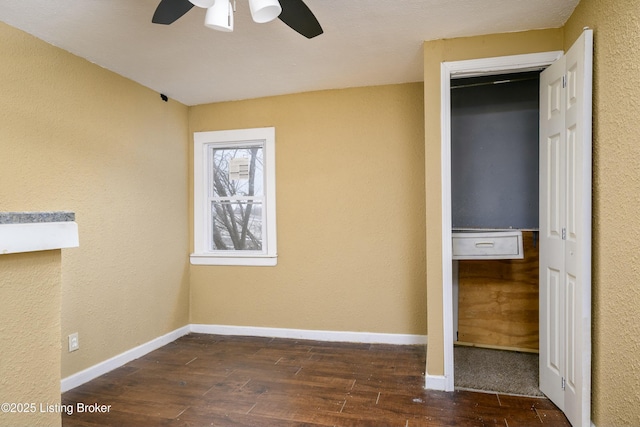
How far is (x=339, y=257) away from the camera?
3633 mm

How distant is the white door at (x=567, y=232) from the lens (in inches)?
77.1

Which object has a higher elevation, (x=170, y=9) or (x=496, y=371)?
(x=170, y=9)

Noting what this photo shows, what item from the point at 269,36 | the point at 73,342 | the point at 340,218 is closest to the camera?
the point at 269,36

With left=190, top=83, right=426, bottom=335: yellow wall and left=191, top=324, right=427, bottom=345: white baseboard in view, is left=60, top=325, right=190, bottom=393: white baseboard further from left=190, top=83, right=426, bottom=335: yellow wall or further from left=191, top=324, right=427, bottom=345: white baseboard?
left=190, top=83, right=426, bottom=335: yellow wall

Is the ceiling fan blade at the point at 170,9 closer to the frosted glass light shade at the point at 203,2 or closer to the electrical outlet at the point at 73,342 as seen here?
the frosted glass light shade at the point at 203,2

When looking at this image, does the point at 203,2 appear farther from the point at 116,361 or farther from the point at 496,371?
the point at 496,371

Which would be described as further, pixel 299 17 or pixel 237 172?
pixel 237 172

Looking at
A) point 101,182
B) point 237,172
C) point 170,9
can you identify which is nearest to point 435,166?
point 170,9

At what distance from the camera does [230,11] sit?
5.58 feet

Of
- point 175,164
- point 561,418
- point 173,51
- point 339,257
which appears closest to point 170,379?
point 339,257

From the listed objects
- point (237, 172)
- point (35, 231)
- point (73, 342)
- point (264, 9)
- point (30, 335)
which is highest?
point (264, 9)

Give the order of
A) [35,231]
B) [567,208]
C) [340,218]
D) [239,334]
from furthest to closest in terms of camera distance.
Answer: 1. [239,334]
2. [340,218]
3. [567,208]
4. [35,231]

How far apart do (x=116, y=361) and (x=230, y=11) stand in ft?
8.94

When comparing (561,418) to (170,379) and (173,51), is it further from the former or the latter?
(173,51)
